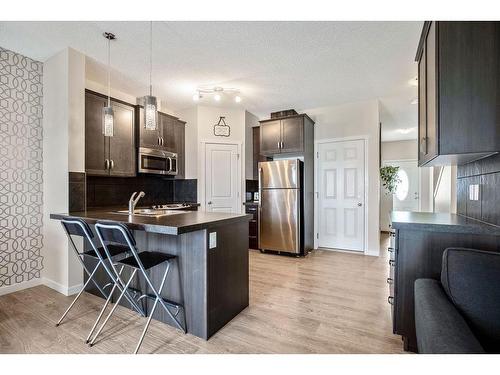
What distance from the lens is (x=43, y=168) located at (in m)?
2.87

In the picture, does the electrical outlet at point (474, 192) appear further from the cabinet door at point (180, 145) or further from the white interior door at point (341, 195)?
the cabinet door at point (180, 145)

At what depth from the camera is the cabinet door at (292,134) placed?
14.3 feet

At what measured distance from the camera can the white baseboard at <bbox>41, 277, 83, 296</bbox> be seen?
2.66 m

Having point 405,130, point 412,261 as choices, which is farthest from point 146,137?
point 405,130

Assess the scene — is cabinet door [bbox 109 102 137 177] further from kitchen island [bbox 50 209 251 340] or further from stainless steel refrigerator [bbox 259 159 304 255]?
stainless steel refrigerator [bbox 259 159 304 255]

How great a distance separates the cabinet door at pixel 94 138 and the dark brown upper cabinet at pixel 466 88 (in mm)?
3399

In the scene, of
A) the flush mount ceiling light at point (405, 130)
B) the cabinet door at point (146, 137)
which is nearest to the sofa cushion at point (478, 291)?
the cabinet door at point (146, 137)

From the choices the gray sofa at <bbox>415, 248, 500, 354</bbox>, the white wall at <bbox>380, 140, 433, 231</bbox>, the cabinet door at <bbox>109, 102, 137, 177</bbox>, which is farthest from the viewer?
the white wall at <bbox>380, 140, 433, 231</bbox>

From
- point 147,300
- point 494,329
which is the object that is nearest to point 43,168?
point 147,300

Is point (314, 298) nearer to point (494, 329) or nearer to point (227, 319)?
point (227, 319)

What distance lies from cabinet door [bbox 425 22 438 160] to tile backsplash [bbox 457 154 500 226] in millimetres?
375

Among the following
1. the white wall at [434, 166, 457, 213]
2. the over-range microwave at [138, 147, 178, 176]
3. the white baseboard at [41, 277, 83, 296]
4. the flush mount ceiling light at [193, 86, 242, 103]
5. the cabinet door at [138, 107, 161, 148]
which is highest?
the flush mount ceiling light at [193, 86, 242, 103]

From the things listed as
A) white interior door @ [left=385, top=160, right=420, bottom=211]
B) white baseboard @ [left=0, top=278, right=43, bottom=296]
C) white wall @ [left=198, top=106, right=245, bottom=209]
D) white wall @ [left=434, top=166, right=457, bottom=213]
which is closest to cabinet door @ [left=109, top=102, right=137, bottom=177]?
white wall @ [left=198, top=106, right=245, bottom=209]
